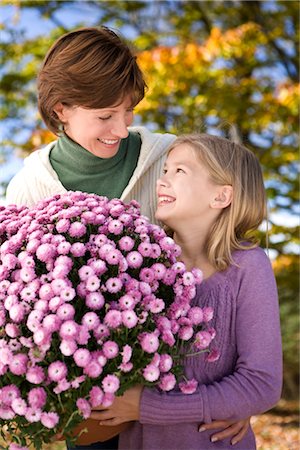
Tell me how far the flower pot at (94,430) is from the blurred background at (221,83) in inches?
146

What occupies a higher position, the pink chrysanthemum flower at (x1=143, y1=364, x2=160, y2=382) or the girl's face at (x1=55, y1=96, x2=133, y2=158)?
the girl's face at (x1=55, y1=96, x2=133, y2=158)

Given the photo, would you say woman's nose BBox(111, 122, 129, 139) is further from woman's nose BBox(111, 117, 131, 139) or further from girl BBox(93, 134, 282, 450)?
girl BBox(93, 134, 282, 450)

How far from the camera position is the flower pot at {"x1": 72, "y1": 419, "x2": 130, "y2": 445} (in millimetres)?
2154

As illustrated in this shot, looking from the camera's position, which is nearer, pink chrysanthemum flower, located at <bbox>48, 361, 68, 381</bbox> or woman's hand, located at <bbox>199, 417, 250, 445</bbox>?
pink chrysanthemum flower, located at <bbox>48, 361, 68, 381</bbox>

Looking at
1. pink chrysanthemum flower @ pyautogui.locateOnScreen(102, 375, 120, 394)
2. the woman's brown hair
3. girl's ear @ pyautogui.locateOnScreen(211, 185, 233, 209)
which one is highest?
the woman's brown hair

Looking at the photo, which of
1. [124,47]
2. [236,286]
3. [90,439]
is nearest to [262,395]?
[236,286]

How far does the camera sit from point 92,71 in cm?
260

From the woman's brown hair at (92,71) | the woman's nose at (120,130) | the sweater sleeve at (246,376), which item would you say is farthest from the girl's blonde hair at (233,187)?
the woman's brown hair at (92,71)

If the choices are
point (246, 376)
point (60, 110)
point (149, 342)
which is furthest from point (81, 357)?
point (60, 110)

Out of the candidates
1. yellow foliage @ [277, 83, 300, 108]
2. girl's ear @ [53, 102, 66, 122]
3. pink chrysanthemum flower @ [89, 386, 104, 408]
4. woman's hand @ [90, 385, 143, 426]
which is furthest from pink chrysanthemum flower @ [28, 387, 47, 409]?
yellow foliage @ [277, 83, 300, 108]

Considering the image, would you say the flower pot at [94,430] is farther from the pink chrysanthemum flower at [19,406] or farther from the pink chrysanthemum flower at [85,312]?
the pink chrysanthemum flower at [19,406]

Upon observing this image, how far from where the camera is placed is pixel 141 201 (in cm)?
278

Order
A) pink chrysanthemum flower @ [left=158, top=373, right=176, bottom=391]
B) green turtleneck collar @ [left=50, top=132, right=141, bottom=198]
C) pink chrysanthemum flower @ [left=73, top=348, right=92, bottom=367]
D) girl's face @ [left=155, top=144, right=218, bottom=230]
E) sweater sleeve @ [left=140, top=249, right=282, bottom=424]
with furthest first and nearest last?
green turtleneck collar @ [left=50, top=132, right=141, bottom=198]
girl's face @ [left=155, top=144, right=218, bottom=230]
sweater sleeve @ [left=140, top=249, right=282, bottom=424]
pink chrysanthemum flower @ [left=158, top=373, right=176, bottom=391]
pink chrysanthemum flower @ [left=73, top=348, right=92, bottom=367]

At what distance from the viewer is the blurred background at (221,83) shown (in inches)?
249
